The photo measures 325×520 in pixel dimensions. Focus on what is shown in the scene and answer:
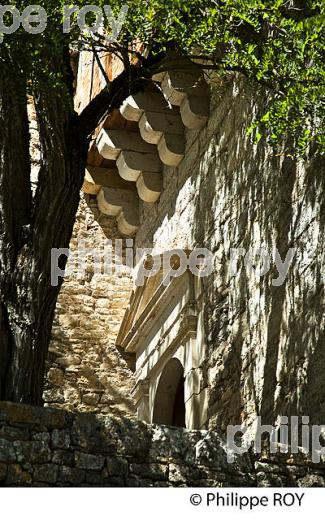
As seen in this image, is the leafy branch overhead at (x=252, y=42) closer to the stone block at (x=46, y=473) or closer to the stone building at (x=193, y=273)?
the stone building at (x=193, y=273)

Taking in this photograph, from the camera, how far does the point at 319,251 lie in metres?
7.85

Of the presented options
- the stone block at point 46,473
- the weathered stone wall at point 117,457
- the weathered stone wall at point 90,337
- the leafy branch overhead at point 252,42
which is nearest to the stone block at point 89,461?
the weathered stone wall at point 117,457

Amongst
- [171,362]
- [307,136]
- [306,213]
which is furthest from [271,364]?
[171,362]

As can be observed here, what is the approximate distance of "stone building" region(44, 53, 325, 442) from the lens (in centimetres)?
820

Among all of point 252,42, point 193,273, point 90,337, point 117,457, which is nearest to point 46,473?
point 117,457

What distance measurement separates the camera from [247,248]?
9.21 metres

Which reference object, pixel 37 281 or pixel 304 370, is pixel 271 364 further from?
pixel 37 281

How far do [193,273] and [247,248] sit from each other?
117cm

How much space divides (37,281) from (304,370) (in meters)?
1.95

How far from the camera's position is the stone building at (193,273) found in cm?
820

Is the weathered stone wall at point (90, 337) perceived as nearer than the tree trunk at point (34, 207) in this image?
No

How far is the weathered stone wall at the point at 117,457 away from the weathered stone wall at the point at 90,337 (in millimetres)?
5036

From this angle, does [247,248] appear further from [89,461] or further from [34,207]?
[89,461]
